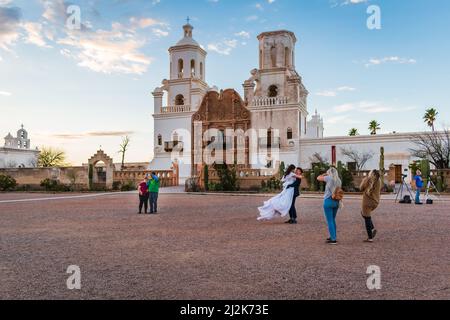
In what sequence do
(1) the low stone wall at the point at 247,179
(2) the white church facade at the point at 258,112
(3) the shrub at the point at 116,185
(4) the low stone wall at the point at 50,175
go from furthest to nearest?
1. (2) the white church facade at the point at 258,112
2. (4) the low stone wall at the point at 50,175
3. (3) the shrub at the point at 116,185
4. (1) the low stone wall at the point at 247,179

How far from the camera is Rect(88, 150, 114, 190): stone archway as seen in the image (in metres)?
35.2

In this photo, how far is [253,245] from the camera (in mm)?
8164

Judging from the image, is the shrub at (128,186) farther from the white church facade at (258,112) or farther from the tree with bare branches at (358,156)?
the tree with bare branches at (358,156)

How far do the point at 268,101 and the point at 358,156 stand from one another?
10697 millimetres

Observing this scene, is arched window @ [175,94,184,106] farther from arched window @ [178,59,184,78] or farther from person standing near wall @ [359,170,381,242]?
person standing near wall @ [359,170,381,242]

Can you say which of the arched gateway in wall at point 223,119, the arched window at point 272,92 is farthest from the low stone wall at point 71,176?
the arched window at point 272,92

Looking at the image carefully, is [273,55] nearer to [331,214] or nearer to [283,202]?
[283,202]

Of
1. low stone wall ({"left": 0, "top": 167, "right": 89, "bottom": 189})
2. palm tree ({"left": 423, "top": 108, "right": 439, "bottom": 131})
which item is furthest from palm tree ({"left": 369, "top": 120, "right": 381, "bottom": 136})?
low stone wall ({"left": 0, "top": 167, "right": 89, "bottom": 189})

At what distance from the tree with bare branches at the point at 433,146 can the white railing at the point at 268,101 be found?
12.6 metres

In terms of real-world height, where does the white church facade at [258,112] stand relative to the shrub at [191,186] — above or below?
above

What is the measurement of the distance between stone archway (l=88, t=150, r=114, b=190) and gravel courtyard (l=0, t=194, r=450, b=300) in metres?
23.7

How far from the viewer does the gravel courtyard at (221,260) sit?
16.8 ft
